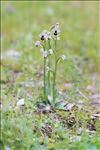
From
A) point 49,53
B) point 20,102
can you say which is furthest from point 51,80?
point 49,53

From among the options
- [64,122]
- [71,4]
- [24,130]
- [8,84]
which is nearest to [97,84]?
[8,84]

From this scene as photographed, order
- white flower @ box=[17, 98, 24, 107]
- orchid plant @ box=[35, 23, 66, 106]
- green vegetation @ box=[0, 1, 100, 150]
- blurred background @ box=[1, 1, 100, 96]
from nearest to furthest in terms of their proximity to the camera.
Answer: green vegetation @ box=[0, 1, 100, 150], orchid plant @ box=[35, 23, 66, 106], white flower @ box=[17, 98, 24, 107], blurred background @ box=[1, 1, 100, 96]

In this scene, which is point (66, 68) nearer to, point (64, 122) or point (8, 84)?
point (8, 84)

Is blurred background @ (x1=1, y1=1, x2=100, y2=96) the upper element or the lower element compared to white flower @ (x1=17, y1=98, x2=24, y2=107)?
upper

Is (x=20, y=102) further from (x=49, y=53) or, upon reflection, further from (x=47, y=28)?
(x=47, y=28)

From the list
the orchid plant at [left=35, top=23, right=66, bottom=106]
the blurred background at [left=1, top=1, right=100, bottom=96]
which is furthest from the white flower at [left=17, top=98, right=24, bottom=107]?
the blurred background at [left=1, top=1, right=100, bottom=96]

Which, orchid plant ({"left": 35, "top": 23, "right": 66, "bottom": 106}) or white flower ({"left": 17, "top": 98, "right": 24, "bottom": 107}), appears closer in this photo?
orchid plant ({"left": 35, "top": 23, "right": 66, "bottom": 106})

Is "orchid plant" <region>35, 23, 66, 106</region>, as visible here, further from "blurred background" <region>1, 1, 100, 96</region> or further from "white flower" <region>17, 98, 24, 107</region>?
"blurred background" <region>1, 1, 100, 96</region>

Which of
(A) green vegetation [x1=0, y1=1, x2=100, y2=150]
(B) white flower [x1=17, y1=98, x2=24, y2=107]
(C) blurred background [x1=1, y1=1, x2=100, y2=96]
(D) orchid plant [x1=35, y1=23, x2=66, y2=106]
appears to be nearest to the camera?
(A) green vegetation [x1=0, y1=1, x2=100, y2=150]
